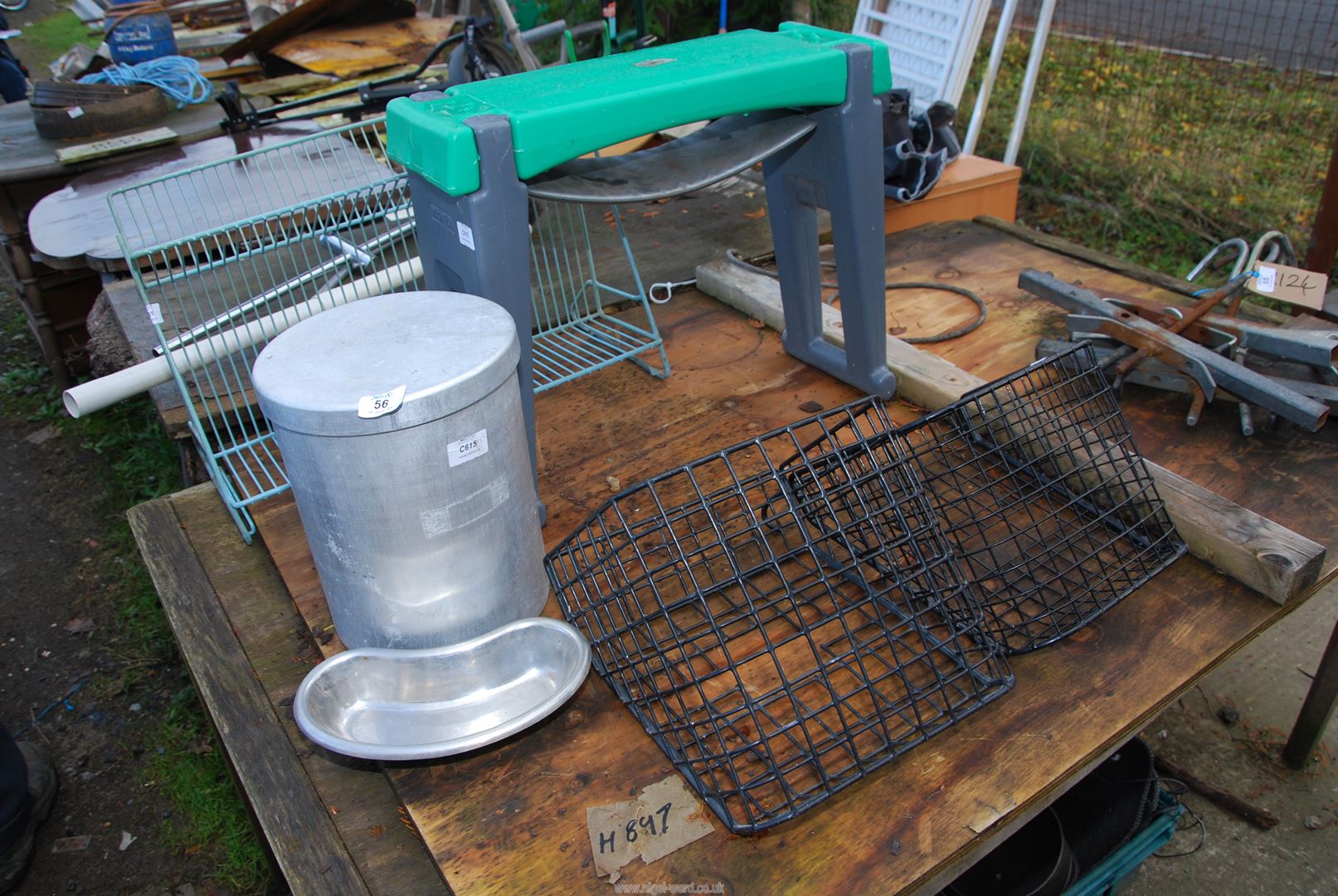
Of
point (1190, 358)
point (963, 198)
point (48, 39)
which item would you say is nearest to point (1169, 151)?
point (963, 198)

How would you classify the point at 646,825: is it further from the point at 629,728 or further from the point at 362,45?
the point at 362,45

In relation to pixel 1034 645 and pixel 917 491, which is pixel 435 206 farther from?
pixel 1034 645

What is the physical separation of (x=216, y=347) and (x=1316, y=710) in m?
2.71

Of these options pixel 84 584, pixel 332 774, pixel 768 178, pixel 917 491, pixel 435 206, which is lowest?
pixel 84 584

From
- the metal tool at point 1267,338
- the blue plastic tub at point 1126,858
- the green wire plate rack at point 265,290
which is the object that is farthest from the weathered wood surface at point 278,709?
the metal tool at point 1267,338

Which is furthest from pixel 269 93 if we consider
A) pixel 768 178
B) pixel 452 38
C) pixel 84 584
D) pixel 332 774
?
pixel 332 774

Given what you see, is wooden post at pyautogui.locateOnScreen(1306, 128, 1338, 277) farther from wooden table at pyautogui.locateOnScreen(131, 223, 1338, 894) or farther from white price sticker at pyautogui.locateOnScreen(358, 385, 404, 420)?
white price sticker at pyautogui.locateOnScreen(358, 385, 404, 420)

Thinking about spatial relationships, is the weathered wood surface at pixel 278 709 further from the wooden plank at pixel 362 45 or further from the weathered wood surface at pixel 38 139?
the wooden plank at pixel 362 45

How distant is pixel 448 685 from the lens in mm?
1610

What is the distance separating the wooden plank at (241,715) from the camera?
1.48 meters

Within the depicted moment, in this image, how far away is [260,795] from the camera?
158 centimetres

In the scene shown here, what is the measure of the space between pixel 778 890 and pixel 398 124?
151 cm

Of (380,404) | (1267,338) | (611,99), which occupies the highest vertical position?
(611,99)

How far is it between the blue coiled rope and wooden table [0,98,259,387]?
630mm
